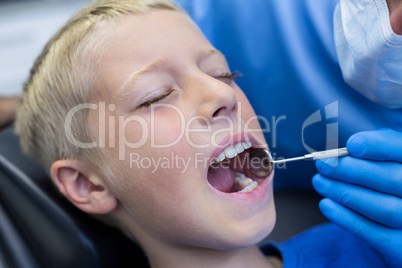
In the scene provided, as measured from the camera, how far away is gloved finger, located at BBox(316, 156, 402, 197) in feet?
3.01

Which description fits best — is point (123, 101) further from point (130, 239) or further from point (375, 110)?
point (375, 110)

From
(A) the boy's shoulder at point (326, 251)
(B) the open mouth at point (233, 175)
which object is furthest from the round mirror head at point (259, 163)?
(A) the boy's shoulder at point (326, 251)

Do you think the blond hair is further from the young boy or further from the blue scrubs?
the blue scrubs

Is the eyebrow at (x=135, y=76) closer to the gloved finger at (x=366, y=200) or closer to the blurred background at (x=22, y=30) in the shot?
the gloved finger at (x=366, y=200)

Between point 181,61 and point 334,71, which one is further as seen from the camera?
point 334,71

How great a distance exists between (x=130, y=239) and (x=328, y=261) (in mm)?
516

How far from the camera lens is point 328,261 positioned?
1.10 m

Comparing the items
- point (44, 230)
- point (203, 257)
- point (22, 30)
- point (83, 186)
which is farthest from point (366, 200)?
point (22, 30)

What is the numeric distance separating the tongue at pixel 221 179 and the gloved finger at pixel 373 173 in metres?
0.25

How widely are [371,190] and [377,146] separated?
11 cm

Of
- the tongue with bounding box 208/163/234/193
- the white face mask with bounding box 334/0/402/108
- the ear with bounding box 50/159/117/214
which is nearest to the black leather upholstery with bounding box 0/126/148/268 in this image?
the ear with bounding box 50/159/117/214

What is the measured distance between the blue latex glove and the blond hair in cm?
51

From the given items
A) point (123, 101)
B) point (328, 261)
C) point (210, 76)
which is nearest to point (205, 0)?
point (210, 76)

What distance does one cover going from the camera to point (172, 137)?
0.88m
